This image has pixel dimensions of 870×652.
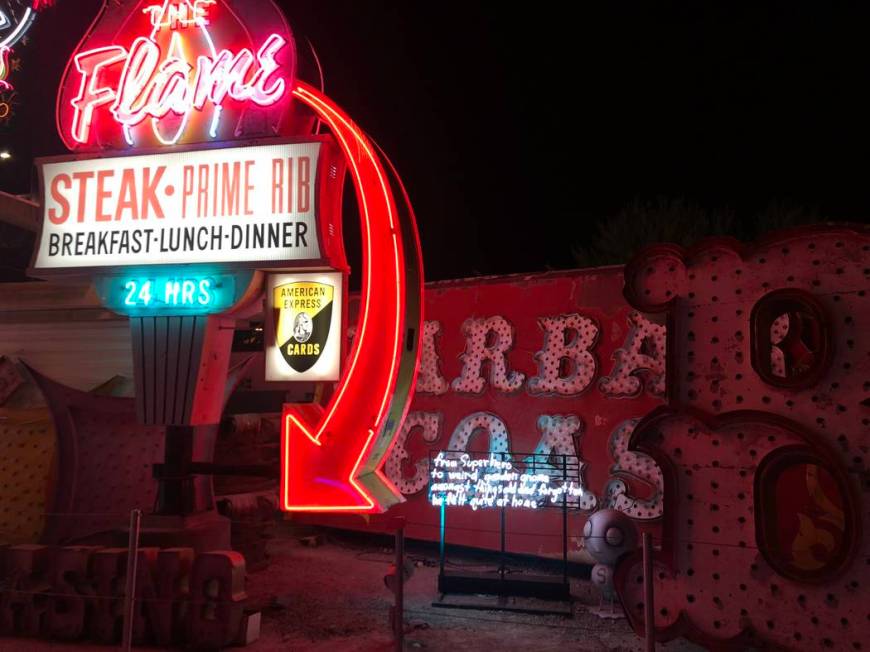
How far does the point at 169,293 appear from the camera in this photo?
25.7 feet

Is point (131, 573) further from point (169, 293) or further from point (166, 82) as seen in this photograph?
point (166, 82)

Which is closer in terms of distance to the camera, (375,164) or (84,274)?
(375,164)

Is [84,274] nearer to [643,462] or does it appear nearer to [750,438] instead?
[750,438]

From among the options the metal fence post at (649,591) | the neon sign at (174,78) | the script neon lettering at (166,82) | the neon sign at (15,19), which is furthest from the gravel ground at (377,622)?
the neon sign at (15,19)

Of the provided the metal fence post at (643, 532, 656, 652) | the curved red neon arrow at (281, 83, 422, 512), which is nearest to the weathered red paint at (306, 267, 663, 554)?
the curved red neon arrow at (281, 83, 422, 512)

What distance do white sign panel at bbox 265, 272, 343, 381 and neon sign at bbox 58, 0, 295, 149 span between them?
1741mm

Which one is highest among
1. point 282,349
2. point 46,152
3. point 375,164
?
point 46,152

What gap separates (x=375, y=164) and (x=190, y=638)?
5.22 meters

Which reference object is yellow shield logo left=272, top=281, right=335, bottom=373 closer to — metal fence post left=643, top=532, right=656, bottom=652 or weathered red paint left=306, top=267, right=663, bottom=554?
metal fence post left=643, top=532, right=656, bottom=652

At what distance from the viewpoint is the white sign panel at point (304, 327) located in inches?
288

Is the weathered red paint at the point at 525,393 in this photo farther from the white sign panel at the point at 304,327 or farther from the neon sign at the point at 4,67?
the neon sign at the point at 4,67

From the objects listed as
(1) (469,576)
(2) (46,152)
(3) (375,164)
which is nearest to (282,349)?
(3) (375,164)

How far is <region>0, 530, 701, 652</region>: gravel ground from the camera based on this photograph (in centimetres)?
757

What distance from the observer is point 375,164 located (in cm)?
747
